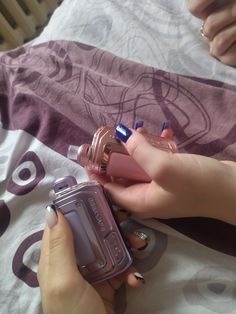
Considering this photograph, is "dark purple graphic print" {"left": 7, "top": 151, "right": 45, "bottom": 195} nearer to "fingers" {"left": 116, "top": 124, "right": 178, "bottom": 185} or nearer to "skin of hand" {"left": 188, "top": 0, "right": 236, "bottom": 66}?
"fingers" {"left": 116, "top": 124, "right": 178, "bottom": 185}

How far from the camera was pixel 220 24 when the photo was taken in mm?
582

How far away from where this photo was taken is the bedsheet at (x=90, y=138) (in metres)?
0.45

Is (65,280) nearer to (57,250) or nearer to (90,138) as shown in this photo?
(57,250)

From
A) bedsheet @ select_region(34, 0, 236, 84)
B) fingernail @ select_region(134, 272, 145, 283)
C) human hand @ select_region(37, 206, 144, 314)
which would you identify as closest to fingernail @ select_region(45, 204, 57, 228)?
human hand @ select_region(37, 206, 144, 314)

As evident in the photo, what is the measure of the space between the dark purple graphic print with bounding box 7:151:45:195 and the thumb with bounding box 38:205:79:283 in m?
0.09

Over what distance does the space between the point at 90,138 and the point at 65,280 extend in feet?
0.68

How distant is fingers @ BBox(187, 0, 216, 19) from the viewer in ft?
1.88

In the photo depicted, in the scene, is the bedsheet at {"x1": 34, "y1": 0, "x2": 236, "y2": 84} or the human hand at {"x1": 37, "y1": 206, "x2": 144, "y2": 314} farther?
the bedsheet at {"x1": 34, "y1": 0, "x2": 236, "y2": 84}

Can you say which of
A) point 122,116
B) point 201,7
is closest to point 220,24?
point 201,7

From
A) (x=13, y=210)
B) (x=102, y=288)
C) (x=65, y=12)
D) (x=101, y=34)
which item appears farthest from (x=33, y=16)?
(x=102, y=288)

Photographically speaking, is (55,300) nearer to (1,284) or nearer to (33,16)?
(1,284)

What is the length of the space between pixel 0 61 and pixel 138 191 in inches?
15.6

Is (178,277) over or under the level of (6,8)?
under

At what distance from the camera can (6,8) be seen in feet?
Result: 3.68
